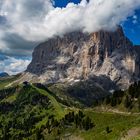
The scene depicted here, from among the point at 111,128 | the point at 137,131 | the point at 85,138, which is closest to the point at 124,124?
the point at 111,128

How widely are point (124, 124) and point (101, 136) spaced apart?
53.5 feet

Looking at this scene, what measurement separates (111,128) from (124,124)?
→ 7725mm

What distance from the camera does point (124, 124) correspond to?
187 meters

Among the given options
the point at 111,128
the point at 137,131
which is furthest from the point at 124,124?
the point at 137,131

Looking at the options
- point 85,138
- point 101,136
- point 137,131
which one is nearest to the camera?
point 137,131

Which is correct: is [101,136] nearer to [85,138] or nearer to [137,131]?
[85,138]

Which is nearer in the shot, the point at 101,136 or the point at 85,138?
the point at 101,136

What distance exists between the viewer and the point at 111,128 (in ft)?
611

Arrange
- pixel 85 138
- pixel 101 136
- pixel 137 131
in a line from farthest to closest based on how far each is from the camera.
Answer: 1. pixel 85 138
2. pixel 101 136
3. pixel 137 131

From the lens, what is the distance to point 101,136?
17975 centimetres

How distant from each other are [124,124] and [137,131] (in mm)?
45757

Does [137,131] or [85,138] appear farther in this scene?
[85,138]

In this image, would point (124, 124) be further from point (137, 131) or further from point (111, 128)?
point (137, 131)

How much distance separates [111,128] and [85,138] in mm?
19983
